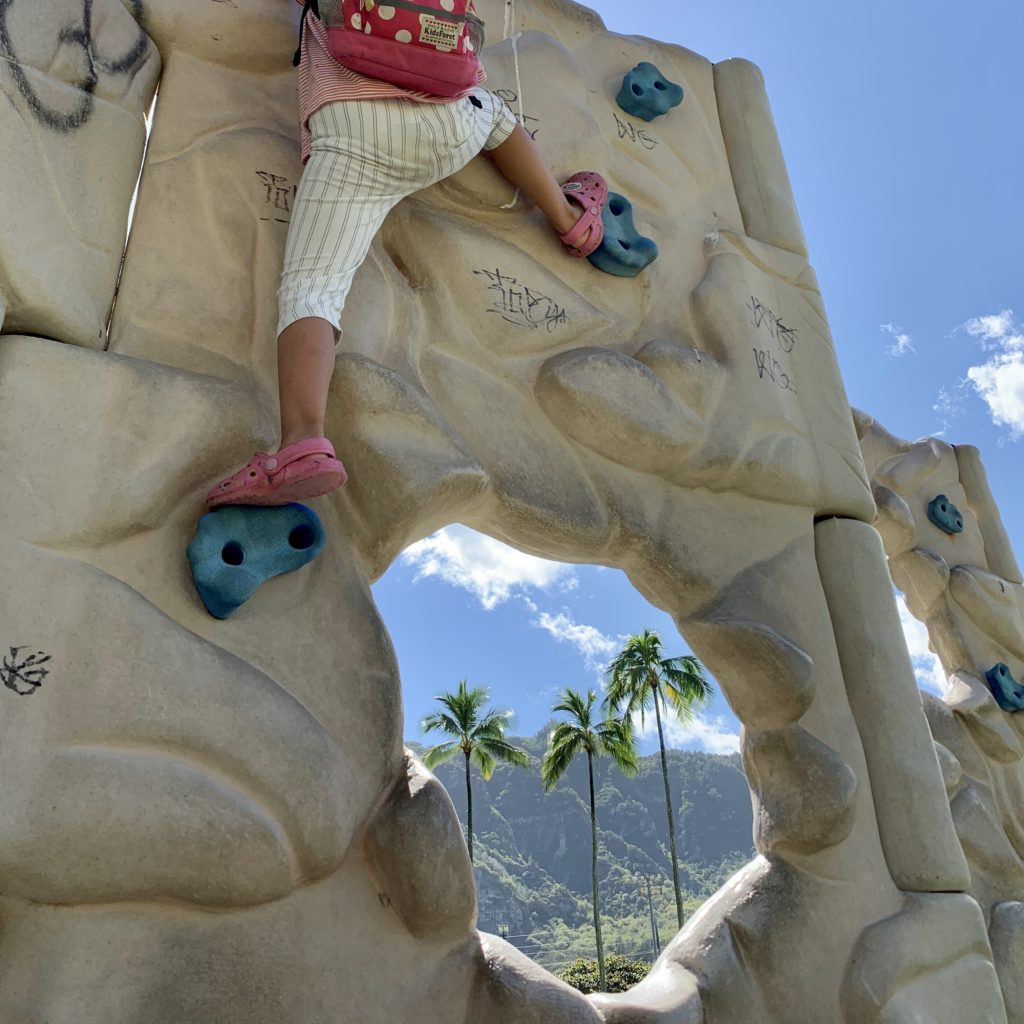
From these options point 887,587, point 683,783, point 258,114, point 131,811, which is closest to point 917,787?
point 887,587

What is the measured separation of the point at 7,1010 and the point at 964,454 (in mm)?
4628

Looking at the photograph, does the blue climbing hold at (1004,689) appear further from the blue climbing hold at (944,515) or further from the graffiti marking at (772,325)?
the graffiti marking at (772,325)

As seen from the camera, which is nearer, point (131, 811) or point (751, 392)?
point (131, 811)

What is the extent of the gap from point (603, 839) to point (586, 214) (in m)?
94.0

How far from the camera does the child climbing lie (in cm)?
149

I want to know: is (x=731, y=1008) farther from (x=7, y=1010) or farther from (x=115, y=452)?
(x=115, y=452)

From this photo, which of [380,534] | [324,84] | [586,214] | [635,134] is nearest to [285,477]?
[380,534]

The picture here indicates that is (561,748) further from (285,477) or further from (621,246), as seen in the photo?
(285,477)

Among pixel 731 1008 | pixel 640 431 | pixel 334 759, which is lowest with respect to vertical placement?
pixel 731 1008

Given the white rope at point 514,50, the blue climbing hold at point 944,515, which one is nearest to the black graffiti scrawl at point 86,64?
the white rope at point 514,50

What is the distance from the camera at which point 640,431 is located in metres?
2.14

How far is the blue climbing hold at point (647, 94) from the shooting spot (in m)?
2.60

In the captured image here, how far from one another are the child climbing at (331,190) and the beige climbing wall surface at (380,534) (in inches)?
4.6

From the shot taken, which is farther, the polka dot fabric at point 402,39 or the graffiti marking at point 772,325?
the graffiti marking at point 772,325
